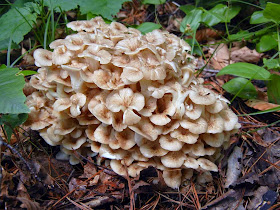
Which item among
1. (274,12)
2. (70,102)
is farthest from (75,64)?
(274,12)

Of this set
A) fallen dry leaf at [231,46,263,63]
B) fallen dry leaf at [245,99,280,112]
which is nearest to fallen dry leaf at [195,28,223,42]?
fallen dry leaf at [231,46,263,63]

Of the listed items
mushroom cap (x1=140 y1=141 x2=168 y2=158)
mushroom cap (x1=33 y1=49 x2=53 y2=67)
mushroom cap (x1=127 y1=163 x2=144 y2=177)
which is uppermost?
mushroom cap (x1=33 y1=49 x2=53 y2=67)

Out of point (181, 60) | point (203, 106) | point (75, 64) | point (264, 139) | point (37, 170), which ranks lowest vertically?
point (264, 139)

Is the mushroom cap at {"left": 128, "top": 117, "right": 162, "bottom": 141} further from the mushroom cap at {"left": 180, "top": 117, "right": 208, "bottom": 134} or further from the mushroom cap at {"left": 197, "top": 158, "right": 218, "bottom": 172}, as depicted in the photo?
the mushroom cap at {"left": 197, "top": 158, "right": 218, "bottom": 172}

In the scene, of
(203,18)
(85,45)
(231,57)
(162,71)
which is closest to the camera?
(162,71)

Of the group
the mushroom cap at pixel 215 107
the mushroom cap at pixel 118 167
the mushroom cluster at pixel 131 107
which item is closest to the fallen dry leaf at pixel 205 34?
the mushroom cluster at pixel 131 107

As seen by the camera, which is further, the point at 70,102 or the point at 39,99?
the point at 39,99

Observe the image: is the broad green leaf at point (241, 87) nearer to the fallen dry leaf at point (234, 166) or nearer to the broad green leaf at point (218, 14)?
the fallen dry leaf at point (234, 166)

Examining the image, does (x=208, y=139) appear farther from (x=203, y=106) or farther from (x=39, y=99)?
(x=39, y=99)
